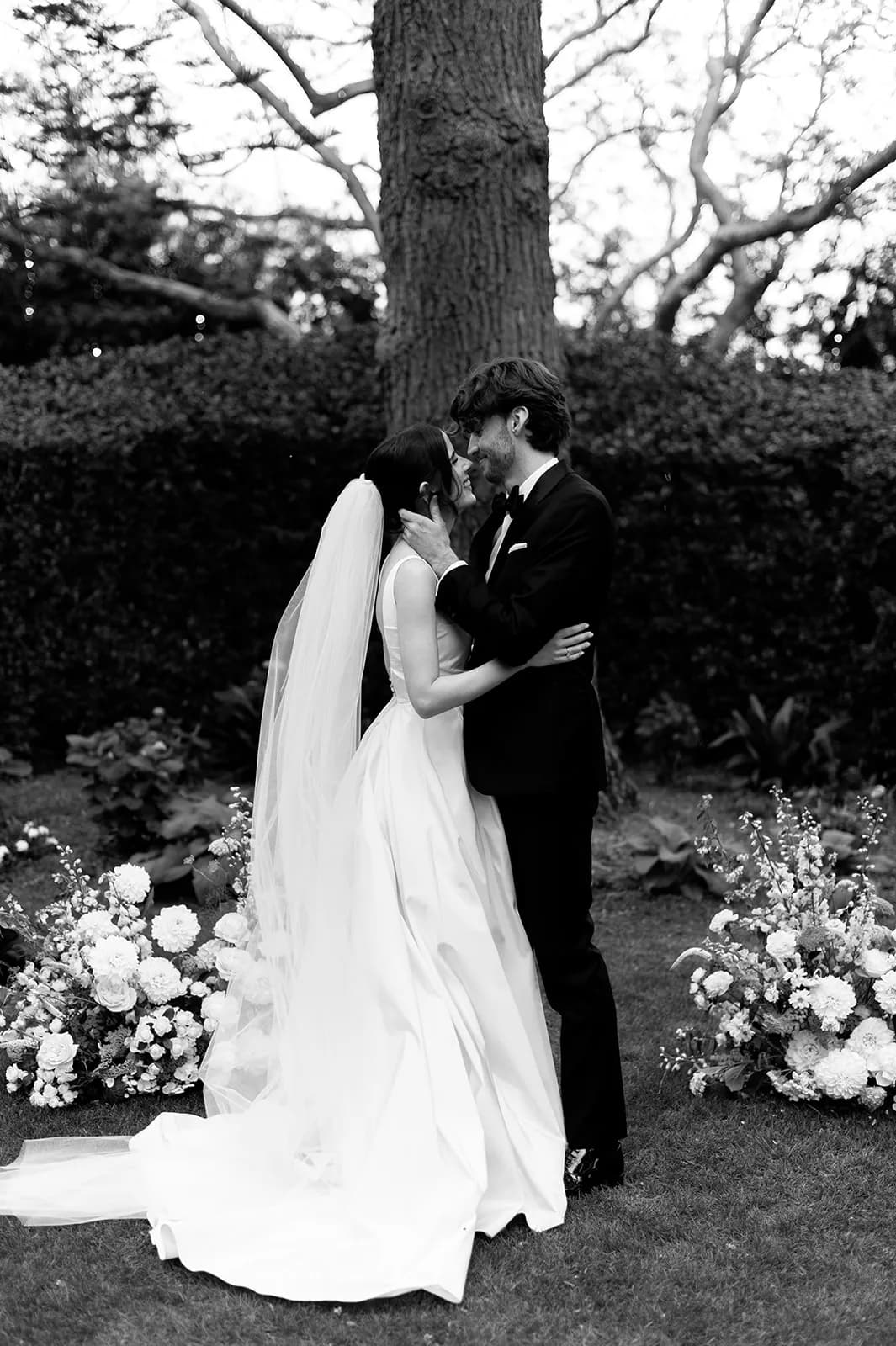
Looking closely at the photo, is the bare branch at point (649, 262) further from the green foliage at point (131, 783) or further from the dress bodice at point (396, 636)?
the dress bodice at point (396, 636)

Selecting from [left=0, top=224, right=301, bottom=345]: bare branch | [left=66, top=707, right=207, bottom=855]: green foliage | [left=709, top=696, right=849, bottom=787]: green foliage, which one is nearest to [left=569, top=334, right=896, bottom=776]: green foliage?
[left=709, top=696, right=849, bottom=787]: green foliage

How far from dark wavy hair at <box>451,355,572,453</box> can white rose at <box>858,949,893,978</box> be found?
1.82 m

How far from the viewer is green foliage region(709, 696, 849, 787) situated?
7.39m

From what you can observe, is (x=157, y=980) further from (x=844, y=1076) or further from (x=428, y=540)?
(x=844, y=1076)

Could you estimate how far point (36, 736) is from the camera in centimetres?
835

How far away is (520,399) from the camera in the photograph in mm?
3375

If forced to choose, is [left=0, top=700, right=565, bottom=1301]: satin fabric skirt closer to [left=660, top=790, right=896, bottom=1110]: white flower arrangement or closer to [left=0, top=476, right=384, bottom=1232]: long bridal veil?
[left=0, top=476, right=384, bottom=1232]: long bridal veil

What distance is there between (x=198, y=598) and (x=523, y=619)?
527 cm

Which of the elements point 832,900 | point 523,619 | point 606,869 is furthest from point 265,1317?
point 606,869

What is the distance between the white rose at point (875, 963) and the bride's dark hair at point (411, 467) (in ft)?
6.17

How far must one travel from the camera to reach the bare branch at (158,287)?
12062mm

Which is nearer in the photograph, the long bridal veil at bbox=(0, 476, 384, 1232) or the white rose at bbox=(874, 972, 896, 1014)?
the long bridal veil at bbox=(0, 476, 384, 1232)

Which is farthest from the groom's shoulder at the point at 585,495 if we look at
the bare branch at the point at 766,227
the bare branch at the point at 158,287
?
the bare branch at the point at 158,287

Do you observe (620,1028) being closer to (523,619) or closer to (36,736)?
(523,619)
